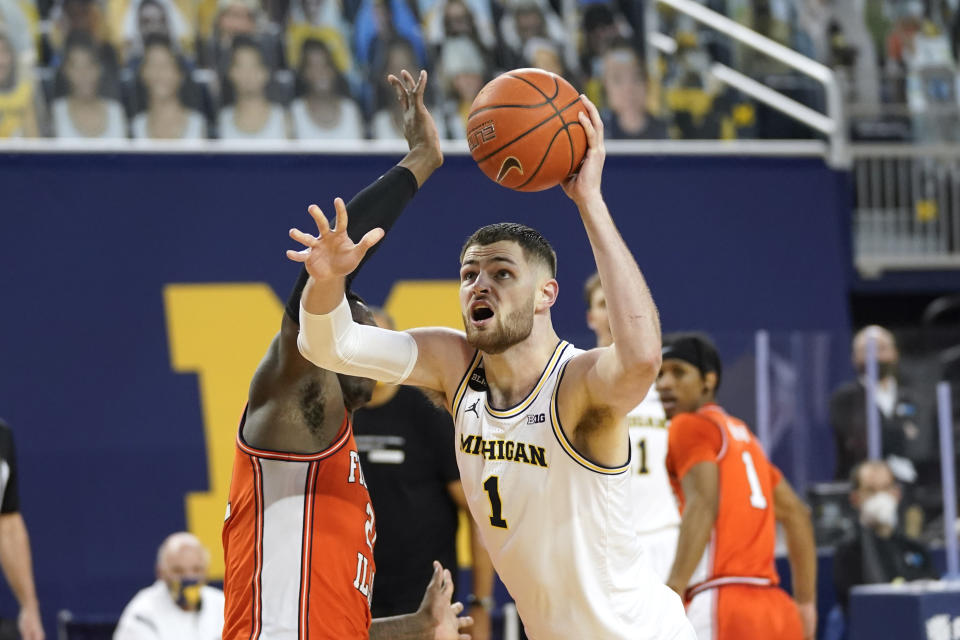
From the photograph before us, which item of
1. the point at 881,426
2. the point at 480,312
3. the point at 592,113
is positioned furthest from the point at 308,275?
the point at 881,426

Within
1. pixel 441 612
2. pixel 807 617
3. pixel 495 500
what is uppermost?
pixel 495 500

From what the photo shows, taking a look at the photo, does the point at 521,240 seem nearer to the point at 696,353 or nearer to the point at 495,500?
the point at 495,500

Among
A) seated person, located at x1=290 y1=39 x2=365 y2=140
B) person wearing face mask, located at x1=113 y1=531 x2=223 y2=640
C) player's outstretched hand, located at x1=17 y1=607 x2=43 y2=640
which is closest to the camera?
player's outstretched hand, located at x1=17 y1=607 x2=43 y2=640

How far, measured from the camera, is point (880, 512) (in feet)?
30.2

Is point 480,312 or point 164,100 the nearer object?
point 480,312

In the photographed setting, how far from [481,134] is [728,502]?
2533 millimetres

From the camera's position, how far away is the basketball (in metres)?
4.02

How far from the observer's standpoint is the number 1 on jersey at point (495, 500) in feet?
12.8

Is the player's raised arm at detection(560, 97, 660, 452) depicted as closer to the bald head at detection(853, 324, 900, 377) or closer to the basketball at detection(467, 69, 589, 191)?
the basketball at detection(467, 69, 589, 191)

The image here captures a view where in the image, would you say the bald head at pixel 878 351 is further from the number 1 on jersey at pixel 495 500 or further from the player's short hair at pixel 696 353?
the number 1 on jersey at pixel 495 500

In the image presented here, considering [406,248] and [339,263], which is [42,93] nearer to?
[406,248]

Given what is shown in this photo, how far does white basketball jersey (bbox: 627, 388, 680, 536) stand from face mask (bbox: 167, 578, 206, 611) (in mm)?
3038

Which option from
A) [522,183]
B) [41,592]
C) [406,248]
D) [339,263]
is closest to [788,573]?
[406,248]

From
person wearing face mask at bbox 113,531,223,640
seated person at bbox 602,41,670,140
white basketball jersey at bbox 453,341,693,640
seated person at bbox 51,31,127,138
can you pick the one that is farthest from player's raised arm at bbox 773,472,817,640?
seated person at bbox 51,31,127,138
